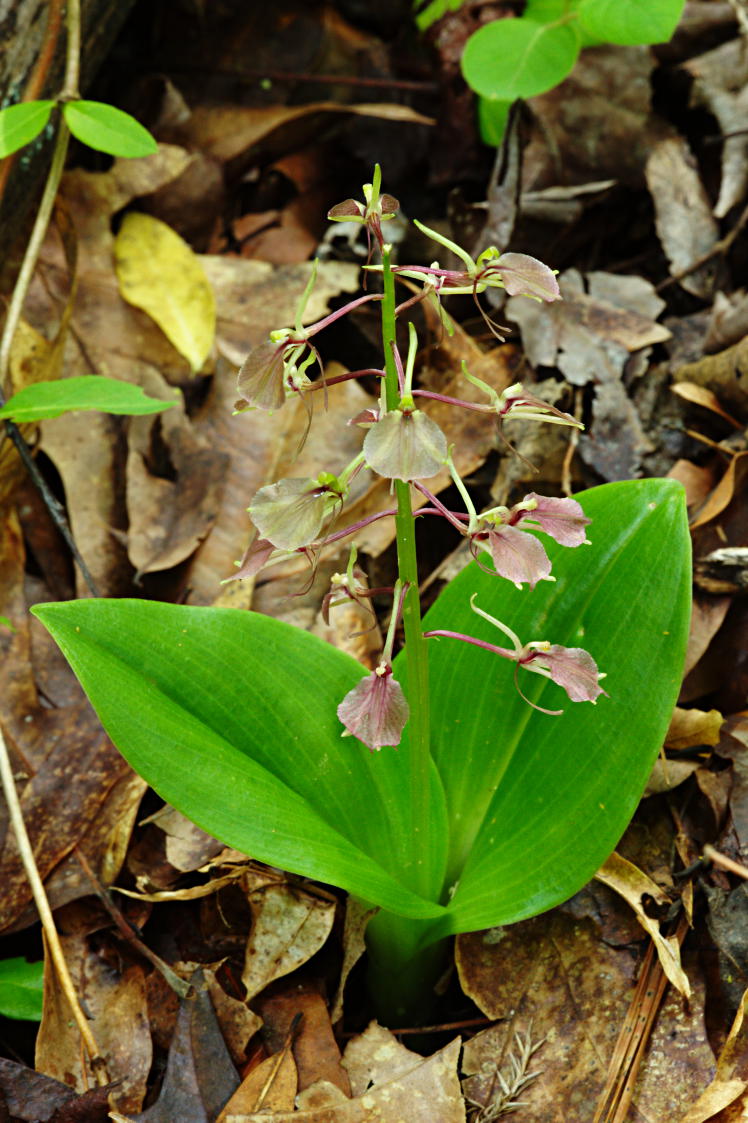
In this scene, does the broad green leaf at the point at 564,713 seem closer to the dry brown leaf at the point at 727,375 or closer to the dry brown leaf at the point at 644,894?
the dry brown leaf at the point at 644,894

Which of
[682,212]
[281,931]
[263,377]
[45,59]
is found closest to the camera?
[263,377]

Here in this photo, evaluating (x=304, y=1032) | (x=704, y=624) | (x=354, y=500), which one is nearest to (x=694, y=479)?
(x=704, y=624)

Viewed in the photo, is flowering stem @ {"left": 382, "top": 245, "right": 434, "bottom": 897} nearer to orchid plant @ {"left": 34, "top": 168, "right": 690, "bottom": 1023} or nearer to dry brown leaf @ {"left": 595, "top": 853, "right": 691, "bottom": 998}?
orchid plant @ {"left": 34, "top": 168, "right": 690, "bottom": 1023}

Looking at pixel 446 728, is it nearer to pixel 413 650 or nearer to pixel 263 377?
pixel 413 650

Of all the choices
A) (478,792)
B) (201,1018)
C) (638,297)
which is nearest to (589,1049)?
(478,792)

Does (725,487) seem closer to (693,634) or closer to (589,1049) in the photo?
(693,634)

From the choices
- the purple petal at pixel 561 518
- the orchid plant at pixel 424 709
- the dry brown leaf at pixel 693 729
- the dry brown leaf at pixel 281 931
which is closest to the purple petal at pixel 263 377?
the orchid plant at pixel 424 709

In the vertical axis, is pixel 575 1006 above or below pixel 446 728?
below
